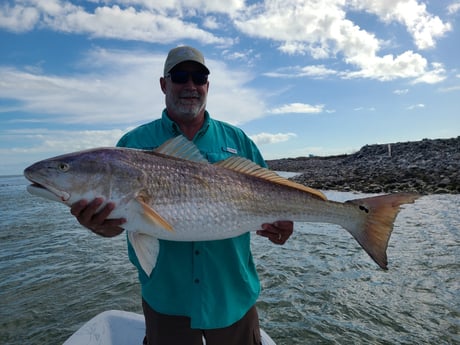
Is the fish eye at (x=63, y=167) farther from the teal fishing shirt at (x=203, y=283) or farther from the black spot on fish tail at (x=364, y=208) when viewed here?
the black spot on fish tail at (x=364, y=208)

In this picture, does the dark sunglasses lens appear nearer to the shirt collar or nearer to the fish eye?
the shirt collar

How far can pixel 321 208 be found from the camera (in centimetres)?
323

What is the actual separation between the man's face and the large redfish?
1.74ft

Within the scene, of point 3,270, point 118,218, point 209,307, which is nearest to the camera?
point 118,218

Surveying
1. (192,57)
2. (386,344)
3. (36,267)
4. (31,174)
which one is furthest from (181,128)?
(36,267)

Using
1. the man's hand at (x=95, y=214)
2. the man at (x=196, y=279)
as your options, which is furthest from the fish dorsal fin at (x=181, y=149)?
the man's hand at (x=95, y=214)

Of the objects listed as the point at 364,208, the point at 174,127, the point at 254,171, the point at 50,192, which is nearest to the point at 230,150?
the point at 254,171

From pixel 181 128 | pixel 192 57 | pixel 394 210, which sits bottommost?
pixel 394 210

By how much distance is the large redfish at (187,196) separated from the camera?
2830 millimetres

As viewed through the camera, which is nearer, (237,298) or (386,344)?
(237,298)

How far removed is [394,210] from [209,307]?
1.95m

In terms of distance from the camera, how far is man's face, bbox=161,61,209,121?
351 cm

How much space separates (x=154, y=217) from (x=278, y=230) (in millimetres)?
1190

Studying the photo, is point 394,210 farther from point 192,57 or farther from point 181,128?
point 192,57
